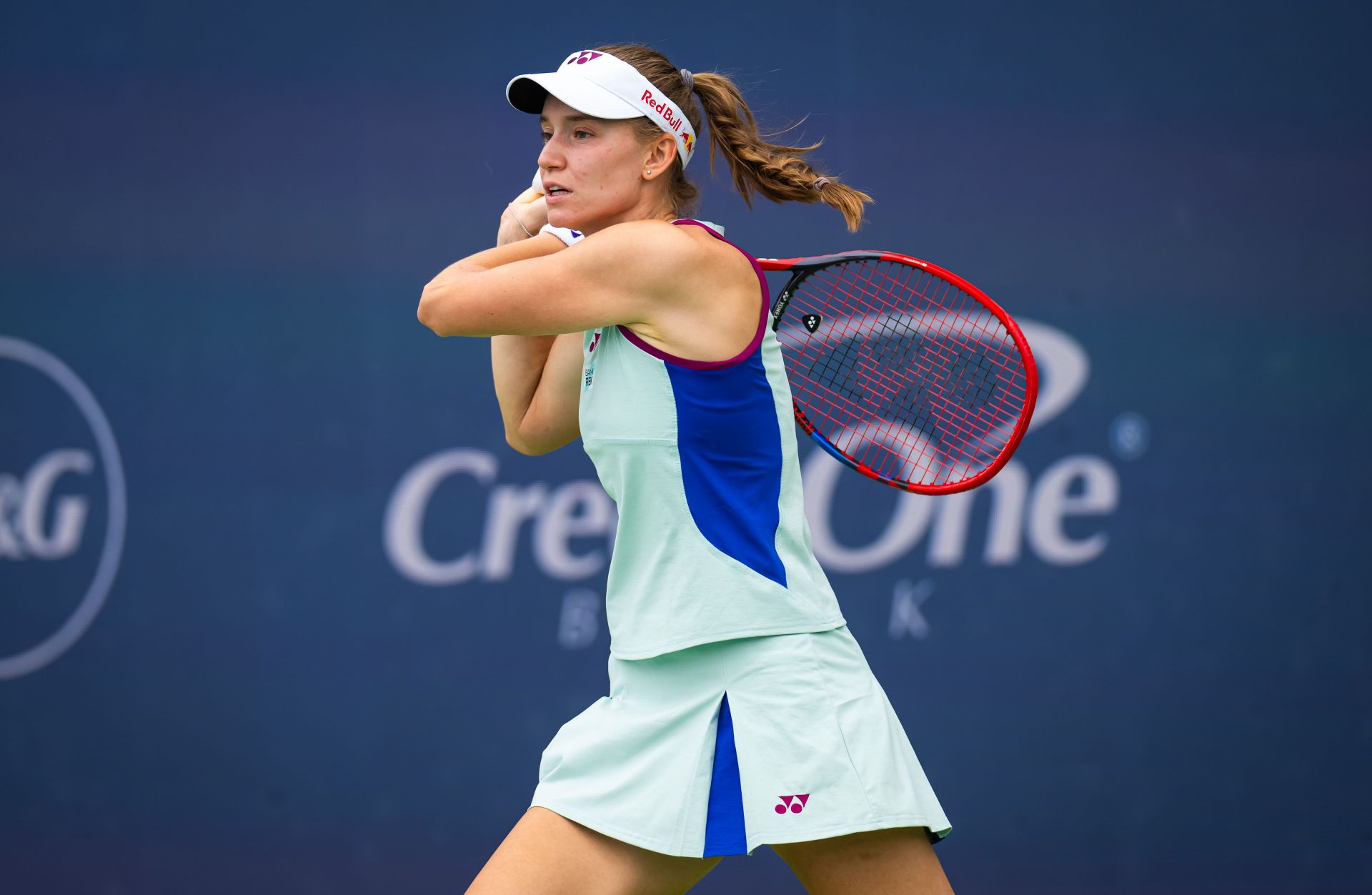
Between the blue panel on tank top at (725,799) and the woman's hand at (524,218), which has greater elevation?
the woman's hand at (524,218)

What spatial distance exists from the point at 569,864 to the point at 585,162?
3.12 feet

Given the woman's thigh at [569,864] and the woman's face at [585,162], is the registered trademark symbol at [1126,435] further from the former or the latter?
the woman's thigh at [569,864]

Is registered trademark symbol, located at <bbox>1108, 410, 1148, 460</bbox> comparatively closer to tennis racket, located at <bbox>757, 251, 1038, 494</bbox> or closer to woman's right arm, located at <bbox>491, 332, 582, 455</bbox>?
tennis racket, located at <bbox>757, 251, 1038, 494</bbox>

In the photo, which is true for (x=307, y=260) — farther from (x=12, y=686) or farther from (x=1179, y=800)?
(x=1179, y=800)

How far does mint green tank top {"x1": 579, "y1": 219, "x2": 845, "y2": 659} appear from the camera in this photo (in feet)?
6.41

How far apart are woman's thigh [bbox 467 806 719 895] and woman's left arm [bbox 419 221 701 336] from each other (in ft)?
2.11

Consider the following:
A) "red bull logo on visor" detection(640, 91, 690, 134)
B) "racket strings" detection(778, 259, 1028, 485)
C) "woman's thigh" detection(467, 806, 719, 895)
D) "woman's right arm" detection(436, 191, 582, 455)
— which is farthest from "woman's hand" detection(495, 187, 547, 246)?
"racket strings" detection(778, 259, 1028, 485)

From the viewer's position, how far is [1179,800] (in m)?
3.90

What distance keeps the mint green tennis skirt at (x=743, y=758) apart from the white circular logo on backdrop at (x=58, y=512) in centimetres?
220

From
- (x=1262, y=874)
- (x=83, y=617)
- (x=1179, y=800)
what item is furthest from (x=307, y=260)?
(x=1262, y=874)

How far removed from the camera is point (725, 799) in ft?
6.37

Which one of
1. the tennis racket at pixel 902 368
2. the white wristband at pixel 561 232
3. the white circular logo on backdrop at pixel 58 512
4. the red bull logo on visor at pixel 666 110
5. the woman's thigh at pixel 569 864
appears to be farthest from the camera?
the white circular logo on backdrop at pixel 58 512

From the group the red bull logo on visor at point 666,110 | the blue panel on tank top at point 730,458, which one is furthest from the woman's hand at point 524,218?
the blue panel on tank top at point 730,458

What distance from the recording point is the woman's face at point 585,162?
2105 millimetres
